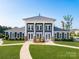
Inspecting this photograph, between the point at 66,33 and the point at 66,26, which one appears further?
the point at 66,26

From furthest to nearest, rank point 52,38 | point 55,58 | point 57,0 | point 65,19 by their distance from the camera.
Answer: point 65,19 → point 52,38 → point 57,0 → point 55,58

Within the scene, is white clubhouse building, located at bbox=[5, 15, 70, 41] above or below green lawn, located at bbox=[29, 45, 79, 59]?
above

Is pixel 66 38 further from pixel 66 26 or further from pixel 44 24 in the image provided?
pixel 66 26

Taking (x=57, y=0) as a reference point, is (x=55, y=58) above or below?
below

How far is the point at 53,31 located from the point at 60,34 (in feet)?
9.16

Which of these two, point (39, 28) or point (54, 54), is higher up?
point (39, 28)

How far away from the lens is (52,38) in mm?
47969

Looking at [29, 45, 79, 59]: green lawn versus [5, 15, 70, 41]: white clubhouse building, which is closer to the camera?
[29, 45, 79, 59]: green lawn

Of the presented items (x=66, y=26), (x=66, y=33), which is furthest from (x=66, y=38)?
(x=66, y=26)

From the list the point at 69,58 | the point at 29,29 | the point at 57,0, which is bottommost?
the point at 69,58

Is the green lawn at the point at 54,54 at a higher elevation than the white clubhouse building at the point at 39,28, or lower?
lower

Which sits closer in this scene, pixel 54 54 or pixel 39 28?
pixel 54 54

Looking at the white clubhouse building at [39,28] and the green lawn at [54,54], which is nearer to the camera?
the green lawn at [54,54]

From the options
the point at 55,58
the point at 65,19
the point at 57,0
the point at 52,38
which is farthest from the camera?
the point at 65,19
